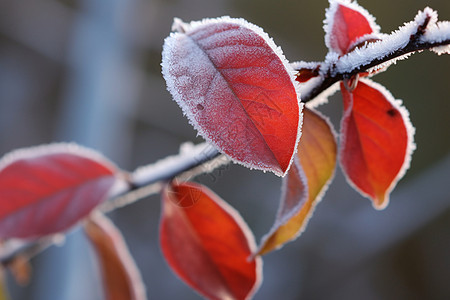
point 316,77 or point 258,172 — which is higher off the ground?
point 316,77

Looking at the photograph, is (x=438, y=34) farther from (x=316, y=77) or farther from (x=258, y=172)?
(x=258, y=172)

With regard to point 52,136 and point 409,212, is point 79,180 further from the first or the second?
point 52,136

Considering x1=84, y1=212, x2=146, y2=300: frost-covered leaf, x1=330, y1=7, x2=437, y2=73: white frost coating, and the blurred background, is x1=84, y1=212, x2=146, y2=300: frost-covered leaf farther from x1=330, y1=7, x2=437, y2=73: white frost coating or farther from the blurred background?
the blurred background

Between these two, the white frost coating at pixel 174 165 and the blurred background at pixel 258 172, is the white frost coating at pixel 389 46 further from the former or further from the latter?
the blurred background at pixel 258 172

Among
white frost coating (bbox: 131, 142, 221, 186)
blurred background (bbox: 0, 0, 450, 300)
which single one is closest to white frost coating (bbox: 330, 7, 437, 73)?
white frost coating (bbox: 131, 142, 221, 186)

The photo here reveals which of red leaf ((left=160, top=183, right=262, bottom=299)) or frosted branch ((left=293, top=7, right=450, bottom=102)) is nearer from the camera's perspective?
frosted branch ((left=293, top=7, right=450, bottom=102))

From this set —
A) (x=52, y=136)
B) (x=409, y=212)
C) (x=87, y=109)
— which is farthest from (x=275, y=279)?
(x=52, y=136)

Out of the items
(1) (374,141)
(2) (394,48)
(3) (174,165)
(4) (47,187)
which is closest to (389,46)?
(2) (394,48)
